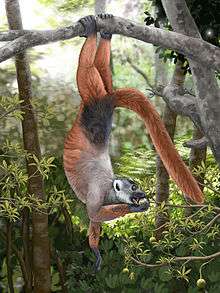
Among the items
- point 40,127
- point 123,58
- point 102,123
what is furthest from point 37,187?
point 123,58

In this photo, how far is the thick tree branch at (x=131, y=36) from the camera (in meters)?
2.45

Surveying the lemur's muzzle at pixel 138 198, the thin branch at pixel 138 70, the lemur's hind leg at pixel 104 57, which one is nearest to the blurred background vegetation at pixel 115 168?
the thin branch at pixel 138 70

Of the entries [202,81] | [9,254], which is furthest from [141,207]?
[9,254]

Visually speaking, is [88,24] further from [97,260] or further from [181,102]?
[97,260]

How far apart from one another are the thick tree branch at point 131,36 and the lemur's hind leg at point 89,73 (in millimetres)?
93

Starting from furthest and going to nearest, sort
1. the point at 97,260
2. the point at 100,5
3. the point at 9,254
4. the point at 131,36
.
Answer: the point at 100,5, the point at 9,254, the point at 97,260, the point at 131,36

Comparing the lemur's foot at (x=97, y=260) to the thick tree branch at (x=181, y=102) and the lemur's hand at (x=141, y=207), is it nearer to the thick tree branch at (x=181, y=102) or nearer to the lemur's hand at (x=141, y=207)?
the lemur's hand at (x=141, y=207)

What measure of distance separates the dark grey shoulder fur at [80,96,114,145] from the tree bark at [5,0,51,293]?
0.53 metres

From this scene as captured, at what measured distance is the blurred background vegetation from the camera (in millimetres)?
3512

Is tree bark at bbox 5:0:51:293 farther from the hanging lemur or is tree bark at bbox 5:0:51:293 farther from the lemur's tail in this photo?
the lemur's tail

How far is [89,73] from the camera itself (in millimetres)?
3039

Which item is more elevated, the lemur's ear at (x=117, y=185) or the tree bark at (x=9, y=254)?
the lemur's ear at (x=117, y=185)

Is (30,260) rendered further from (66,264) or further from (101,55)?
(101,55)

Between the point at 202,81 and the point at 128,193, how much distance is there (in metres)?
0.66
